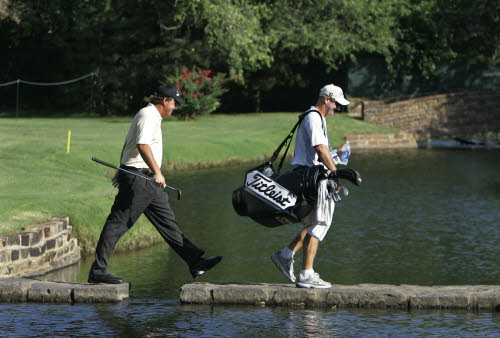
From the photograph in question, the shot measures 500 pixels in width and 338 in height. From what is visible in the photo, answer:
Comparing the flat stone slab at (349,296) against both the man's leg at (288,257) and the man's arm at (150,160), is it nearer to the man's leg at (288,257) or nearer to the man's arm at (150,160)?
the man's leg at (288,257)

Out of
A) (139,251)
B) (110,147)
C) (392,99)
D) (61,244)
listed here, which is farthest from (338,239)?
(392,99)

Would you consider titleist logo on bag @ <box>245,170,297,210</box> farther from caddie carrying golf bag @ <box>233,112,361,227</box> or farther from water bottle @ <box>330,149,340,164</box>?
water bottle @ <box>330,149,340,164</box>

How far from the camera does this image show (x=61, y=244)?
1286cm

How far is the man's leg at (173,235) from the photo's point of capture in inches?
397

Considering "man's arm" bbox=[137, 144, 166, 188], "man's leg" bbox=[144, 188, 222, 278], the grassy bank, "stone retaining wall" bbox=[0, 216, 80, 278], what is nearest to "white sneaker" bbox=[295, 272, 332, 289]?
"man's leg" bbox=[144, 188, 222, 278]

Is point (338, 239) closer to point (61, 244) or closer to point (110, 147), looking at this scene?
point (61, 244)

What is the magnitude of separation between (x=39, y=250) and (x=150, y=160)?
311cm

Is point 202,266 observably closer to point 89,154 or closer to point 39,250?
point 39,250

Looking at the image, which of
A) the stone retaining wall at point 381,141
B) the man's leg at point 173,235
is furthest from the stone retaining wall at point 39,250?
the stone retaining wall at point 381,141

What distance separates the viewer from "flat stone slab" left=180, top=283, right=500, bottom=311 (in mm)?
9266

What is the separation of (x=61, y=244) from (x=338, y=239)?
4.56 metres

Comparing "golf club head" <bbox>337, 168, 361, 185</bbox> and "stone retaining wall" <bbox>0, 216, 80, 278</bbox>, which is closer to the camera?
"golf club head" <bbox>337, 168, 361, 185</bbox>

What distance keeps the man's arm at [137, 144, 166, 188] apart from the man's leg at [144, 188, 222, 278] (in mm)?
468

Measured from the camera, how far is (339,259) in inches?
539
